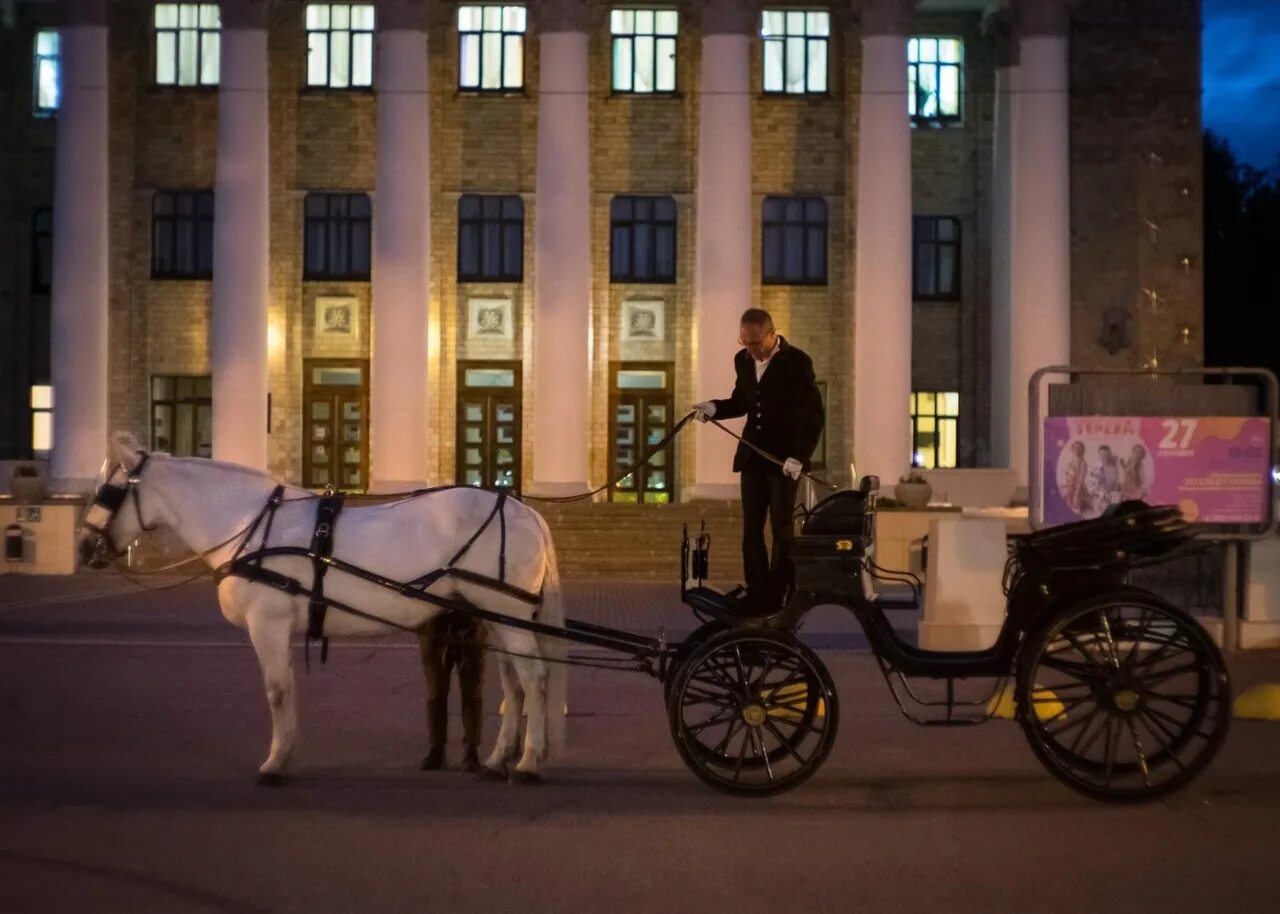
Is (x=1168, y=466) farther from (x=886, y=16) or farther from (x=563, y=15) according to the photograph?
(x=563, y=15)

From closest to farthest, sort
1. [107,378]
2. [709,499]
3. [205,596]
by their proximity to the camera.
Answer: [205,596], [709,499], [107,378]

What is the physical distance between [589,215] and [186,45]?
10825 mm

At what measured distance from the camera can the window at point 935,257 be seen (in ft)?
131

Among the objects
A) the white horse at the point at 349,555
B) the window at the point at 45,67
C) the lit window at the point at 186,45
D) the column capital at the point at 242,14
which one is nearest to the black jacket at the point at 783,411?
the white horse at the point at 349,555

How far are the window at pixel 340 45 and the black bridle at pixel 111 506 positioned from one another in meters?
30.5

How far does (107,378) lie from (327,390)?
4.99 meters

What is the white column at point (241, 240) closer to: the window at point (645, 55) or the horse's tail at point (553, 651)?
the window at point (645, 55)

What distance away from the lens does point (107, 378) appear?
123ft

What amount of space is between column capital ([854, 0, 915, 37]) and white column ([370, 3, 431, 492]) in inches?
383

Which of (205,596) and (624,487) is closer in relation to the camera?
(205,596)

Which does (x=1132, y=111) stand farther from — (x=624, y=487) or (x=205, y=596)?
(x=205, y=596)

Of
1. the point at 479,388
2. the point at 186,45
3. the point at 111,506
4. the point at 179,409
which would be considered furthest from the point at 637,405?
the point at 111,506

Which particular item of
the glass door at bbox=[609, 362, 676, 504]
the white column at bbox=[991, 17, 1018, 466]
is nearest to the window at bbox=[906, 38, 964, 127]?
the white column at bbox=[991, 17, 1018, 466]

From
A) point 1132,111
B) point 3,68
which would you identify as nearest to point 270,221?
point 3,68
